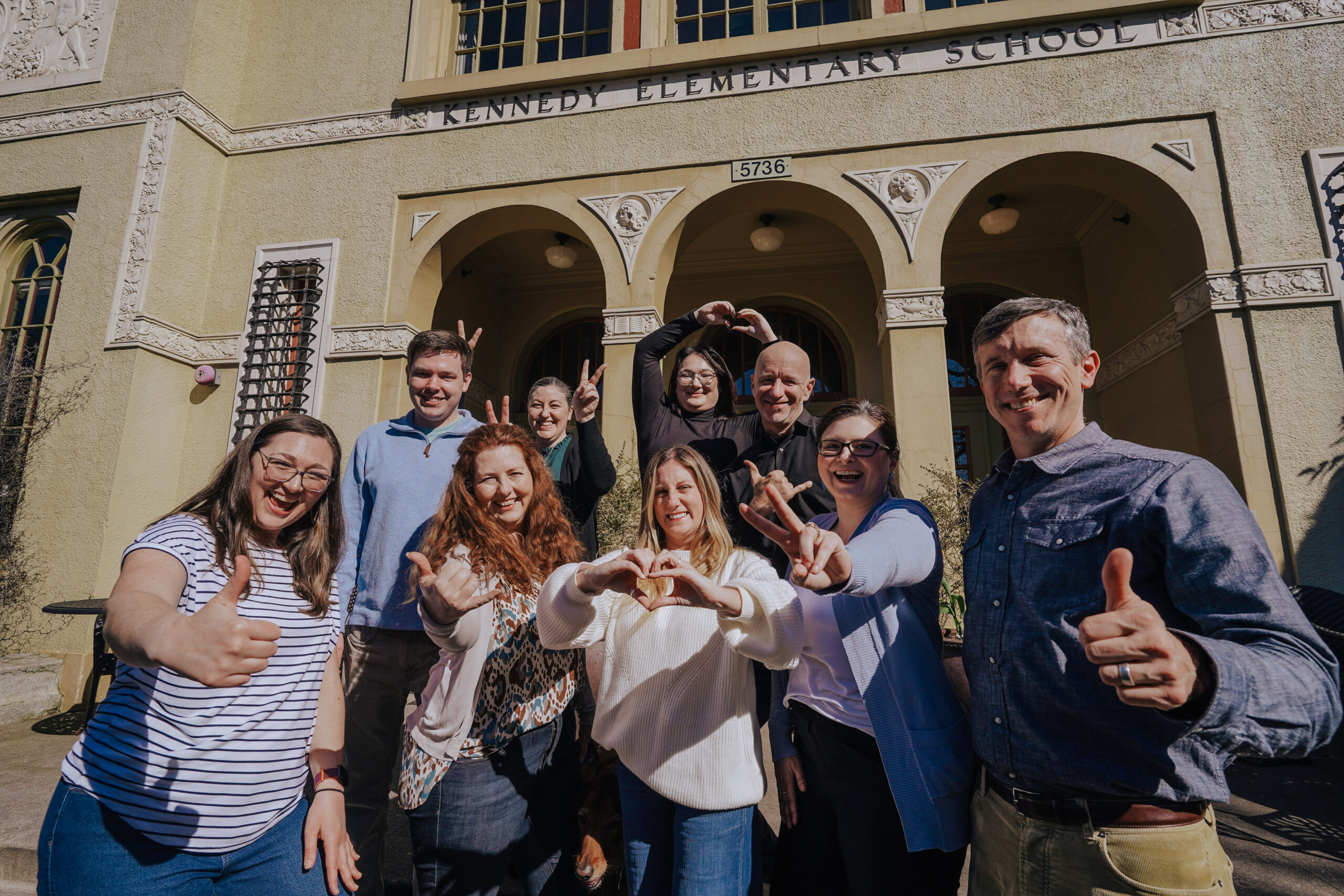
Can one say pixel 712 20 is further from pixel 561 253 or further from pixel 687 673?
pixel 687 673

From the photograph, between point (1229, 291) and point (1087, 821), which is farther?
point (1229, 291)

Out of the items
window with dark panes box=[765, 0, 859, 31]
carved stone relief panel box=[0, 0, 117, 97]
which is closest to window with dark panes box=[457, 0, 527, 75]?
window with dark panes box=[765, 0, 859, 31]

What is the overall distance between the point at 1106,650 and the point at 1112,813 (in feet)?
1.51

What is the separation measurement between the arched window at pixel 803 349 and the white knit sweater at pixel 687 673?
722cm

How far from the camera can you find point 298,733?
1.44m

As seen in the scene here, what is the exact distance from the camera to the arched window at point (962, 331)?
8500mm

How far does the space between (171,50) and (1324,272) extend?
451 inches

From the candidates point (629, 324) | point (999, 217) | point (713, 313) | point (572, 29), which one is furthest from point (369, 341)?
point (999, 217)

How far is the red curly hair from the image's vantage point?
71.6 inches

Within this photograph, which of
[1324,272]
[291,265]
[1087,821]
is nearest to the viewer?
[1087,821]

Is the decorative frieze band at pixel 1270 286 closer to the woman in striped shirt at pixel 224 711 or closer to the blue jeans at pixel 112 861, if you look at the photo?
the woman in striped shirt at pixel 224 711

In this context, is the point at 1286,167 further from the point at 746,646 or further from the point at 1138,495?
the point at 746,646

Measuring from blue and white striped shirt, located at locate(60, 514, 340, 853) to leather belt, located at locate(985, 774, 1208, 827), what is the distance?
157cm

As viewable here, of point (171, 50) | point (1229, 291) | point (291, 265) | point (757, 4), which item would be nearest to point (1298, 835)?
point (1229, 291)
